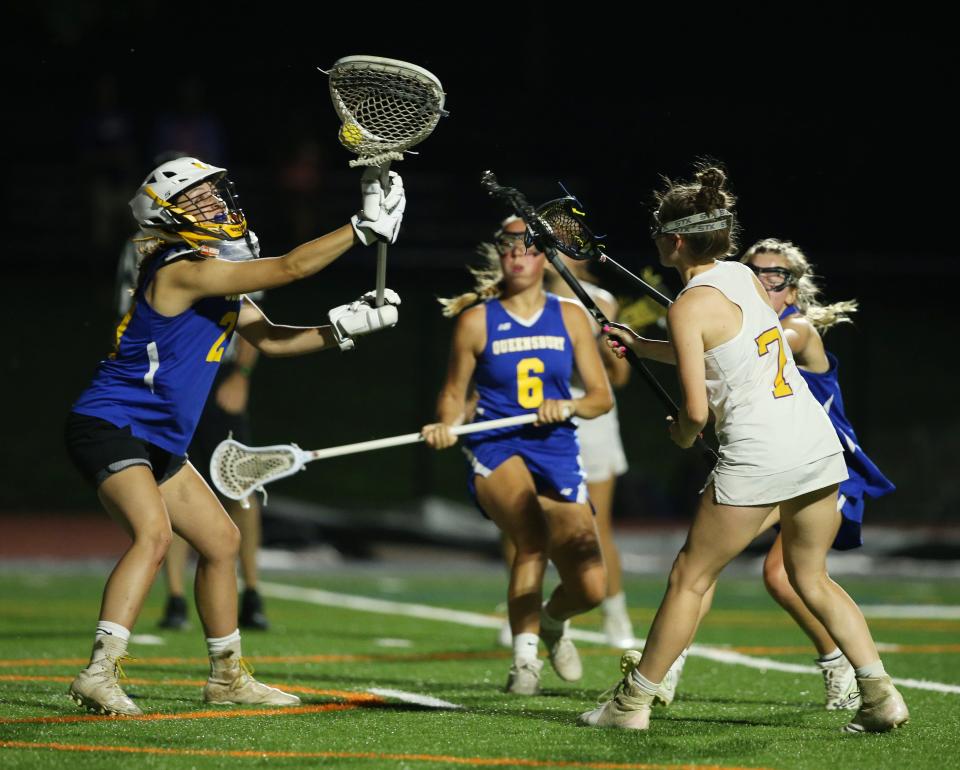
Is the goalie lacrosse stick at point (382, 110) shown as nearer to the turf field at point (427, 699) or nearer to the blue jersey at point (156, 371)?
→ the blue jersey at point (156, 371)

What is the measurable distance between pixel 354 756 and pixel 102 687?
1.19 metres

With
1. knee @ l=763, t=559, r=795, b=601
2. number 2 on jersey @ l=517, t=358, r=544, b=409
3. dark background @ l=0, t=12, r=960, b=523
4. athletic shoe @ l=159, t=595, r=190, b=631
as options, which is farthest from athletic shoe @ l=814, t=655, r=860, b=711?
dark background @ l=0, t=12, r=960, b=523

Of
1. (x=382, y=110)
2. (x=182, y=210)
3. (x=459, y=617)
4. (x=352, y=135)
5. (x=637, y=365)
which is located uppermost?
(x=382, y=110)

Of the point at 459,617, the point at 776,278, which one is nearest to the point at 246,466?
the point at 776,278

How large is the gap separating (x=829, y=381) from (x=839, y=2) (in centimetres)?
1881

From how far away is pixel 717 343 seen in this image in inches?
216

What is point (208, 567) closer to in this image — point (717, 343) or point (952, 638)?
point (717, 343)

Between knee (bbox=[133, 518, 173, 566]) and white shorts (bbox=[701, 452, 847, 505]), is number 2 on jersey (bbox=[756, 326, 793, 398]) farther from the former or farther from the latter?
knee (bbox=[133, 518, 173, 566])

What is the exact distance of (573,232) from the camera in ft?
21.5

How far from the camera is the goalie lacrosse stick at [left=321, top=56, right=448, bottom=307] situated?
19.3 feet

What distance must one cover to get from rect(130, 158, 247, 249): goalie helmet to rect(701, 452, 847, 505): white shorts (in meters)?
2.17

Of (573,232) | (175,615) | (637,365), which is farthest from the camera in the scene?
(175,615)

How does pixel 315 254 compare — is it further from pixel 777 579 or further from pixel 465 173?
pixel 465 173

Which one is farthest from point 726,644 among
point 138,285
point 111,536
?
point 111,536
